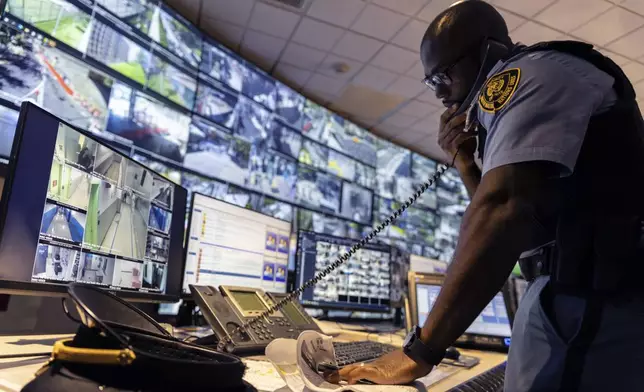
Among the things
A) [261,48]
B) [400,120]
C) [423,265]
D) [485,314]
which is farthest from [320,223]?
[485,314]

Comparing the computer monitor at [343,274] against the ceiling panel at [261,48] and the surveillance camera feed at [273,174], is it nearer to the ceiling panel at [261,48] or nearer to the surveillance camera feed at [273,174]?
the surveillance camera feed at [273,174]

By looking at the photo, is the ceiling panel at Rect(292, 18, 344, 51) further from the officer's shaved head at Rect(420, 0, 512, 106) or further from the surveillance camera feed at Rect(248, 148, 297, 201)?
the officer's shaved head at Rect(420, 0, 512, 106)

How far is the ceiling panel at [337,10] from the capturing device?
9.73ft

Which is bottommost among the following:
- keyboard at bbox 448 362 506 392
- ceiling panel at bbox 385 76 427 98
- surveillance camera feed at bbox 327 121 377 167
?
keyboard at bbox 448 362 506 392

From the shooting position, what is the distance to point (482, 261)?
0.65m

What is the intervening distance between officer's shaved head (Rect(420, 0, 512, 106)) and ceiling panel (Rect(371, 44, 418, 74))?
2505 millimetres

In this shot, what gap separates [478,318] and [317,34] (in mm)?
2470

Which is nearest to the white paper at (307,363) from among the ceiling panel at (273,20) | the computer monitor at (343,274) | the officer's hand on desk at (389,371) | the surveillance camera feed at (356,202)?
the officer's hand on desk at (389,371)

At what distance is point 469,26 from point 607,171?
1.57 feet

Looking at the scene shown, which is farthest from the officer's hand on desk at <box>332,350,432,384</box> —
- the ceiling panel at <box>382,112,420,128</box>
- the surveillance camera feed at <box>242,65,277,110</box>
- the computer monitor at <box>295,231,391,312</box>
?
the ceiling panel at <box>382,112,420,128</box>

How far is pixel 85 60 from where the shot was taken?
7.76 feet

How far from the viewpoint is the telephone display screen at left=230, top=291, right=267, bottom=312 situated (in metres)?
1.22

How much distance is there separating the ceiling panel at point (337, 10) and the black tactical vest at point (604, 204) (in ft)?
8.15

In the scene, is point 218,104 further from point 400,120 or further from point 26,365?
point 26,365
